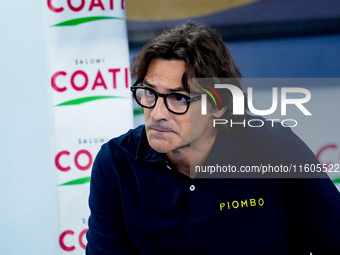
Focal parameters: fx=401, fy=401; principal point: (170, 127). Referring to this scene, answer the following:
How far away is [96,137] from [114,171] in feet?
1.64

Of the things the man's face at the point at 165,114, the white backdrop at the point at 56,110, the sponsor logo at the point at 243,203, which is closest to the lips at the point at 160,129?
the man's face at the point at 165,114

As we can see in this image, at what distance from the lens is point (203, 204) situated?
1.09m

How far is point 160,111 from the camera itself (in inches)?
41.6

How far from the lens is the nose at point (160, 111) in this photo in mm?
1058

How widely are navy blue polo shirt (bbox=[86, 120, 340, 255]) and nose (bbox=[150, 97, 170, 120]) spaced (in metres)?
0.14

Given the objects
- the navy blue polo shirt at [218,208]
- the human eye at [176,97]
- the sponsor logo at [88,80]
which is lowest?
the navy blue polo shirt at [218,208]

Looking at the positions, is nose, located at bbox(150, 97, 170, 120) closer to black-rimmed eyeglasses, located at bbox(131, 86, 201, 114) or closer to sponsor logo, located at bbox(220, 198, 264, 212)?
black-rimmed eyeglasses, located at bbox(131, 86, 201, 114)

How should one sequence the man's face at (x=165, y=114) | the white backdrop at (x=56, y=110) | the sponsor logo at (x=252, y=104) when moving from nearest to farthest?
the man's face at (x=165, y=114), the sponsor logo at (x=252, y=104), the white backdrop at (x=56, y=110)

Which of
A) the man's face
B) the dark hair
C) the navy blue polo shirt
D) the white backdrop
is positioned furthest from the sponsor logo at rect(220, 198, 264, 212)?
the white backdrop

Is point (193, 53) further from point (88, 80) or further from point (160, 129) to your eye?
point (88, 80)

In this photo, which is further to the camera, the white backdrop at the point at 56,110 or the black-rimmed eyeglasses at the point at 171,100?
the white backdrop at the point at 56,110

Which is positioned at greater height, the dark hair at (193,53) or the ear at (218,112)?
the dark hair at (193,53)

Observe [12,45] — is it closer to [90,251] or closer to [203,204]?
[90,251]

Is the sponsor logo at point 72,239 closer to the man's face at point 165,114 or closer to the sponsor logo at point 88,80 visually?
the sponsor logo at point 88,80
